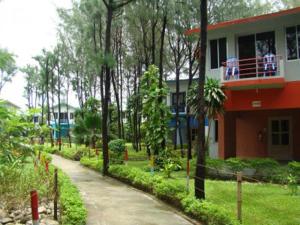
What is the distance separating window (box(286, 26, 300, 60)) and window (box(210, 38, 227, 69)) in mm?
3217

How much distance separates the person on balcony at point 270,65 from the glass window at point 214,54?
3.01 meters

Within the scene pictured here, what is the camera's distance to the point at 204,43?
11484mm

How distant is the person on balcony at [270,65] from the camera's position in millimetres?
20062

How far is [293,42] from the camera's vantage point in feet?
66.1

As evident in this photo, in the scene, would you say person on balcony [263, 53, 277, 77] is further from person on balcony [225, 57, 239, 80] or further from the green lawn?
the green lawn

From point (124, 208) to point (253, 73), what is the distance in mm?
11302

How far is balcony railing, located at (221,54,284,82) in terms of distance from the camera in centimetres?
2002

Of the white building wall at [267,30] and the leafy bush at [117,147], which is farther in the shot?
the leafy bush at [117,147]

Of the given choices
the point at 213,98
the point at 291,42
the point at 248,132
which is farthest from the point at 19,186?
the point at 248,132

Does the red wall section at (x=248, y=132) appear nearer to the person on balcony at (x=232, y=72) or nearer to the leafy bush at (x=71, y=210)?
the person on balcony at (x=232, y=72)

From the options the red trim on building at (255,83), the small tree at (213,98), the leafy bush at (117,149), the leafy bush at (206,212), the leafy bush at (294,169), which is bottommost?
the leafy bush at (206,212)

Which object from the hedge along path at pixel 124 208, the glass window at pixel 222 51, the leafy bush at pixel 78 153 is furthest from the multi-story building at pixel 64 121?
the hedge along path at pixel 124 208

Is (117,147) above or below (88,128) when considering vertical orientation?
below

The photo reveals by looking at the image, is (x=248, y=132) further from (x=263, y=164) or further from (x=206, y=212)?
(x=206, y=212)
